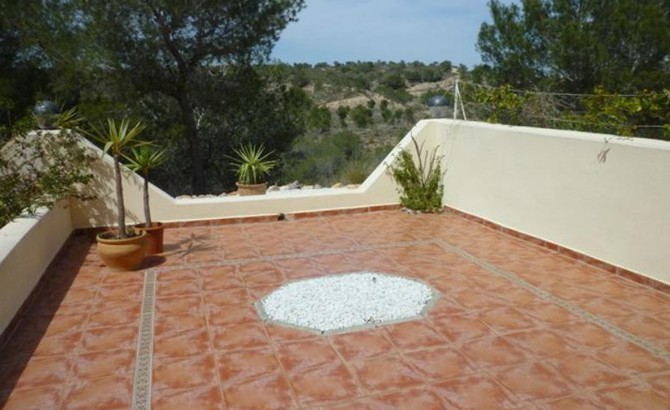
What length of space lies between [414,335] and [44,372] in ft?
8.13

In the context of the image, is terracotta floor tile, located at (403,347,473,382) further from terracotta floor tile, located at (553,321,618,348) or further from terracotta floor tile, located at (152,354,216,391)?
terracotta floor tile, located at (152,354,216,391)

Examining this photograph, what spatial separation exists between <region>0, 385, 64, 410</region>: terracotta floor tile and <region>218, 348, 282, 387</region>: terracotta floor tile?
940 mm

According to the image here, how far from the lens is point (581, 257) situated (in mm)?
5336

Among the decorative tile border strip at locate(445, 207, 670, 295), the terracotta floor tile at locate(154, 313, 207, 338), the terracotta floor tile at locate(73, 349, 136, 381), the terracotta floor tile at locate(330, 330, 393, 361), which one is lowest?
the terracotta floor tile at locate(73, 349, 136, 381)

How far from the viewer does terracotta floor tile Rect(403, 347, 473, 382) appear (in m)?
3.15

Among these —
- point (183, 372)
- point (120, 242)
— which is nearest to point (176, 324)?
point (183, 372)

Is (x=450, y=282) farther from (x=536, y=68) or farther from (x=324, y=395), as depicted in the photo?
(x=536, y=68)

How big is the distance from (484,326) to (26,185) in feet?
16.8

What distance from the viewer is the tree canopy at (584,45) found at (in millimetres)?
10688

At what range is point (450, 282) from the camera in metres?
4.78

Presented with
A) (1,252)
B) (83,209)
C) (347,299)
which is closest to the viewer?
(1,252)

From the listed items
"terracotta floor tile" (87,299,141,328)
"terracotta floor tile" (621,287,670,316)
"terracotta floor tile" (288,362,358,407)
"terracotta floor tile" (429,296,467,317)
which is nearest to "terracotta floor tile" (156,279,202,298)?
"terracotta floor tile" (87,299,141,328)

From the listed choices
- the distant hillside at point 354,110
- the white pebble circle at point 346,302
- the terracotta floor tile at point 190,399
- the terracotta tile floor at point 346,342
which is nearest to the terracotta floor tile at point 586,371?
the terracotta tile floor at point 346,342

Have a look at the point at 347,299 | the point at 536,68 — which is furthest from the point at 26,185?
the point at 536,68
